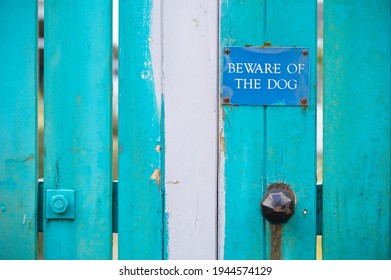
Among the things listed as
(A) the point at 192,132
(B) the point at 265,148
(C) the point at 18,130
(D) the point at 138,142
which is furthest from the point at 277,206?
(C) the point at 18,130

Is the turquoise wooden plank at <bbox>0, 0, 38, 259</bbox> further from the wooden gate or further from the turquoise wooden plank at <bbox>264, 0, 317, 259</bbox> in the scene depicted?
the turquoise wooden plank at <bbox>264, 0, 317, 259</bbox>

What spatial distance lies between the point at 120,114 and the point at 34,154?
0.30 meters

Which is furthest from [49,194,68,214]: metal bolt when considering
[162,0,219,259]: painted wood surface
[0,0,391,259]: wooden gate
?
[162,0,219,259]: painted wood surface

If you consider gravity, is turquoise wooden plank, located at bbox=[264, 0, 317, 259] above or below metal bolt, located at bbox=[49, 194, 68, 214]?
above

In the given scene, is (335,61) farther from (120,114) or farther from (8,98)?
(8,98)

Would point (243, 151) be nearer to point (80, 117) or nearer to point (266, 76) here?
point (266, 76)

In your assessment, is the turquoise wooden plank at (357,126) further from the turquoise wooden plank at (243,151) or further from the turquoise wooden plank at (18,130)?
the turquoise wooden plank at (18,130)

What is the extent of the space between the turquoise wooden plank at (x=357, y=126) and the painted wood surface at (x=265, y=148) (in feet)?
0.18

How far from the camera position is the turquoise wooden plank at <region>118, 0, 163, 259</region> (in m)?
1.33

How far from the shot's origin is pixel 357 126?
4.34 feet

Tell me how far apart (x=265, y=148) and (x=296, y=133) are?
0.35ft

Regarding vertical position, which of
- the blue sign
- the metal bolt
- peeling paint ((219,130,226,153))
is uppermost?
the blue sign
